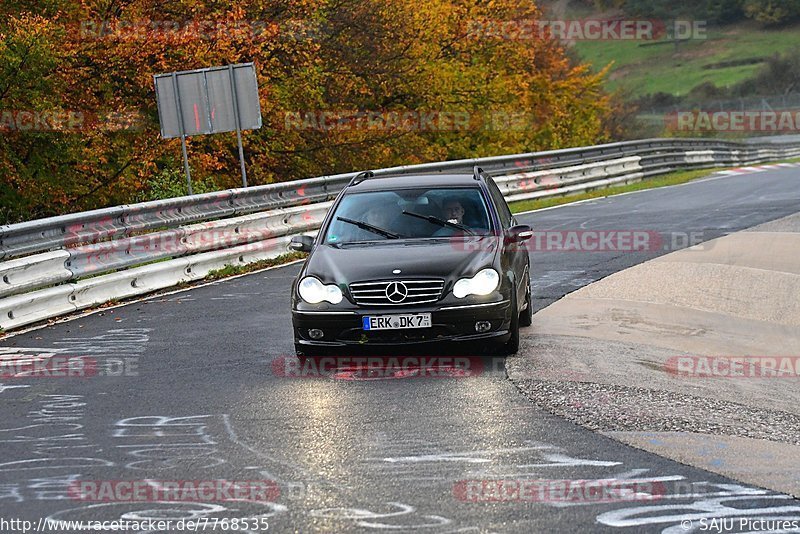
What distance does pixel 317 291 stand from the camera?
10289mm

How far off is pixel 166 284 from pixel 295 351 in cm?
544

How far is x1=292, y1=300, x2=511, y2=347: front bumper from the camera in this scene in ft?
32.9

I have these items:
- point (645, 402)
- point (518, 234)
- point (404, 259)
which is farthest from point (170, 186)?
point (645, 402)

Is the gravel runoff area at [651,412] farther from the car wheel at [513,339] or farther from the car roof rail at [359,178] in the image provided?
the car roof rail at [359,178]

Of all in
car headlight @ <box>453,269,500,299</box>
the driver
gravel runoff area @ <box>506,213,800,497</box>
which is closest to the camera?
gravel runoff area @ <box>506,213,800,497</box>

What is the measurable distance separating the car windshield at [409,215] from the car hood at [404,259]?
0.68 feet

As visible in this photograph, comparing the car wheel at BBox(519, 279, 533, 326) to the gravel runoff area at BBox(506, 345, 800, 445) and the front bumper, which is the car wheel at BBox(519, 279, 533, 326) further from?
the gravel runoff area at BBox(506, 345, 800, 445)

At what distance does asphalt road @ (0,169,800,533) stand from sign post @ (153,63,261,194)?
927cm

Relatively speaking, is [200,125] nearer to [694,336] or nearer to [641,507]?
[694,336]

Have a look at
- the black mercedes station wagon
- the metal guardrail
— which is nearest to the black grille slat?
the black mercedes station wagon

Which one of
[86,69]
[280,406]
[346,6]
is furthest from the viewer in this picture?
[346,6]

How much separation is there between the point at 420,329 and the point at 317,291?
0.94m

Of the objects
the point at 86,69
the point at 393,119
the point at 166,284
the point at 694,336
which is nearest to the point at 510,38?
the point at 393,119

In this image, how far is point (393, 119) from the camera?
39688 millimetres
